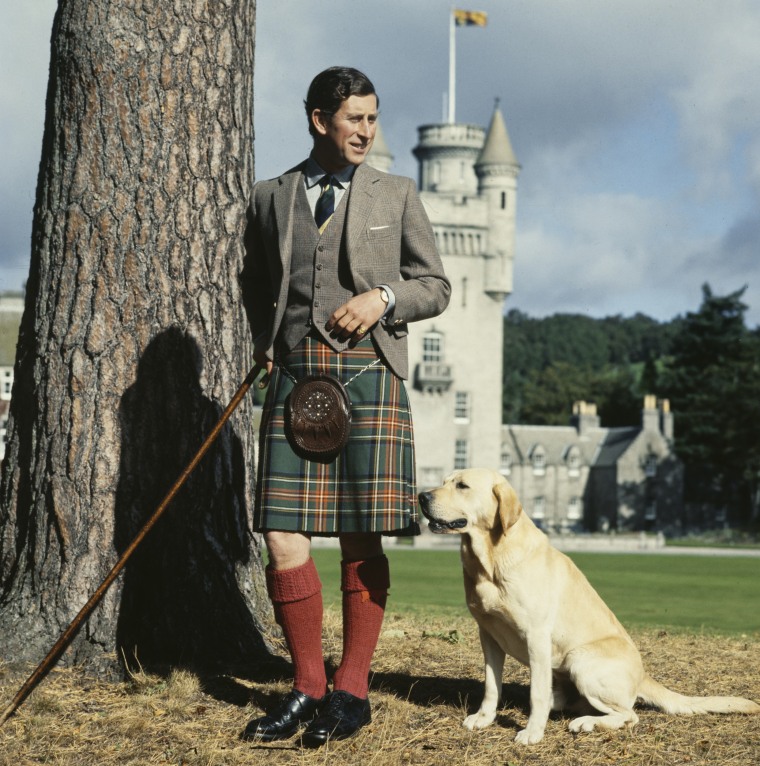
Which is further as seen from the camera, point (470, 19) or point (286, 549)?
point (470, 19)

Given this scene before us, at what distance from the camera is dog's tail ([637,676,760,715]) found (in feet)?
16.5

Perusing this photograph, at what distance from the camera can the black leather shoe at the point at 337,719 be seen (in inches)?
174

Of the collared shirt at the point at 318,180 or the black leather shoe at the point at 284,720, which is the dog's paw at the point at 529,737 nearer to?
the black leather shoe at the point at 284,720

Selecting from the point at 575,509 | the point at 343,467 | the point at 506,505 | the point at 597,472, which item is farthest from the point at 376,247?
the point at 575,509

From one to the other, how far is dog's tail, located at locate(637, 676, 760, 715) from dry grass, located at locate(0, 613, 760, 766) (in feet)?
0.16

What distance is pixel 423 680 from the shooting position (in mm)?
5637

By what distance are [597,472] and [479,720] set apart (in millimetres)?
66692

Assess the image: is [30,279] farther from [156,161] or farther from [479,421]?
[479,421]

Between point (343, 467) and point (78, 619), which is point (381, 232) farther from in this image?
point (78, 619)

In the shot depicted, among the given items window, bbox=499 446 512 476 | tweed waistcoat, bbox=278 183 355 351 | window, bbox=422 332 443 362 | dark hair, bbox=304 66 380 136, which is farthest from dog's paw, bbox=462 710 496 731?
window, bbox=499 446 512 476

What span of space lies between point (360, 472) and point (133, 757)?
1344 mm

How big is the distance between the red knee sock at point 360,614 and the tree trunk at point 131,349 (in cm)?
109

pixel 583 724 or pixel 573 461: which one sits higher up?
pixel 573 461

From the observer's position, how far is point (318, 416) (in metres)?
4.56
